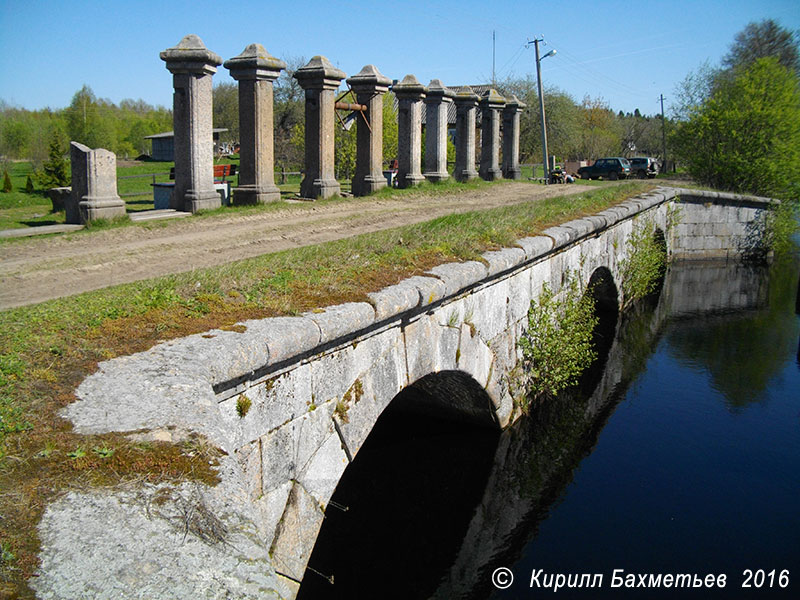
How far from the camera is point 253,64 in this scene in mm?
11086

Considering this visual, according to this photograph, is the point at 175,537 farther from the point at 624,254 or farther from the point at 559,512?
the point at 624,254

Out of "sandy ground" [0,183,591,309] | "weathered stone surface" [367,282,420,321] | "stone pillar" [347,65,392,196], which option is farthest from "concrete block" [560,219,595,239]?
"stone pillar" [347,65,392,196]

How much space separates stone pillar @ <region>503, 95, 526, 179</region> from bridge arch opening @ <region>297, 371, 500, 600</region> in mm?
15080

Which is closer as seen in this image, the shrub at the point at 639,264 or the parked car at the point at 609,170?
the shrub at the point at 639,264

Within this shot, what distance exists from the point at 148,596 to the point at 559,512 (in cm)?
561

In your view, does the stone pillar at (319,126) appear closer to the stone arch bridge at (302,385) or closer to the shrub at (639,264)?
the shrub at (639,264)

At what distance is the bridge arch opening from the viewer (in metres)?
5.84

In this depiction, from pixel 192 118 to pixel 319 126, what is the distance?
323cm

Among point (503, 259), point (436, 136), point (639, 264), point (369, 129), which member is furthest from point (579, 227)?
point (436, 136)

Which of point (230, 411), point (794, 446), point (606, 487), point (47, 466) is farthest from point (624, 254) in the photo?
point (47, 466)

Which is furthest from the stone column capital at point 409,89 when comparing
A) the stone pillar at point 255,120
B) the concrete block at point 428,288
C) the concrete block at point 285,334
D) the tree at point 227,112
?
the tree at point 227,112

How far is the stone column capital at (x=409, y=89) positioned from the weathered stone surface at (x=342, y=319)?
39.7 feet

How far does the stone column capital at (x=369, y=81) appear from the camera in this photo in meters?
14.2

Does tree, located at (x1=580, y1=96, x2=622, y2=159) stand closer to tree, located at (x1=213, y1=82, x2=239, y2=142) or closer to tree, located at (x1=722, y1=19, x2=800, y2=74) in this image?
tree, located at (x1=722, y1=19, x2=800, y2=74)
